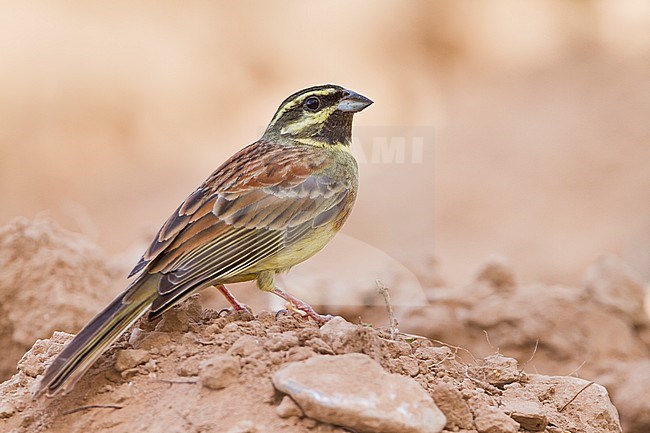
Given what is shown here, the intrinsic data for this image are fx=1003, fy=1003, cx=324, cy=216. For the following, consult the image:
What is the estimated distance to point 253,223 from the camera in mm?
5445

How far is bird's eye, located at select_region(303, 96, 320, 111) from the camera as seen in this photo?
6.26m

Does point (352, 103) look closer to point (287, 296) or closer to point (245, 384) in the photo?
point (287, 296)

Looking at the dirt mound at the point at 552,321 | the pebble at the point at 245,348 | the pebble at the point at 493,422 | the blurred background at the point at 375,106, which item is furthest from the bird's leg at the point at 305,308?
the blurred background at the point at 375,106

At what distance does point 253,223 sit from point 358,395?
168cm

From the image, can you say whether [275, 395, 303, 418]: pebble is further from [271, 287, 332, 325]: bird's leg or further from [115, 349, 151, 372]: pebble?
[271, 287, 332, 325]: bird's leg

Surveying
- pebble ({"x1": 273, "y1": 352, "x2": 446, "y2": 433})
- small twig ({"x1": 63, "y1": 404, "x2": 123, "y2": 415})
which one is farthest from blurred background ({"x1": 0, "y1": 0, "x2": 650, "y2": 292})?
pebble ({"x1": 273, "y1": 352, "x2": 446, "y2": 433})

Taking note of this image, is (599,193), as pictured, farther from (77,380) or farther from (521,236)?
(77,380)

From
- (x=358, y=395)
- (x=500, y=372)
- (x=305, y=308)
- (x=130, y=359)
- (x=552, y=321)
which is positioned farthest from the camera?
(x=552, y=321)

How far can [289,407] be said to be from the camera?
13.4 ft

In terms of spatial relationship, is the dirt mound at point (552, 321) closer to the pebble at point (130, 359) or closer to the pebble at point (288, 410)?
the pebble at point (130, 359)

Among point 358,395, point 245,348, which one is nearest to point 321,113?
point 245,348

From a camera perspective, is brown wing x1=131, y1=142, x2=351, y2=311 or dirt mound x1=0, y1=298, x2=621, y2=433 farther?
brown wing x1=131, y1=142, x2=351, y2=311

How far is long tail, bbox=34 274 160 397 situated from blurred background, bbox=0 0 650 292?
8.70 m

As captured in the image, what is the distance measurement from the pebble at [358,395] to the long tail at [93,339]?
2.87ft
